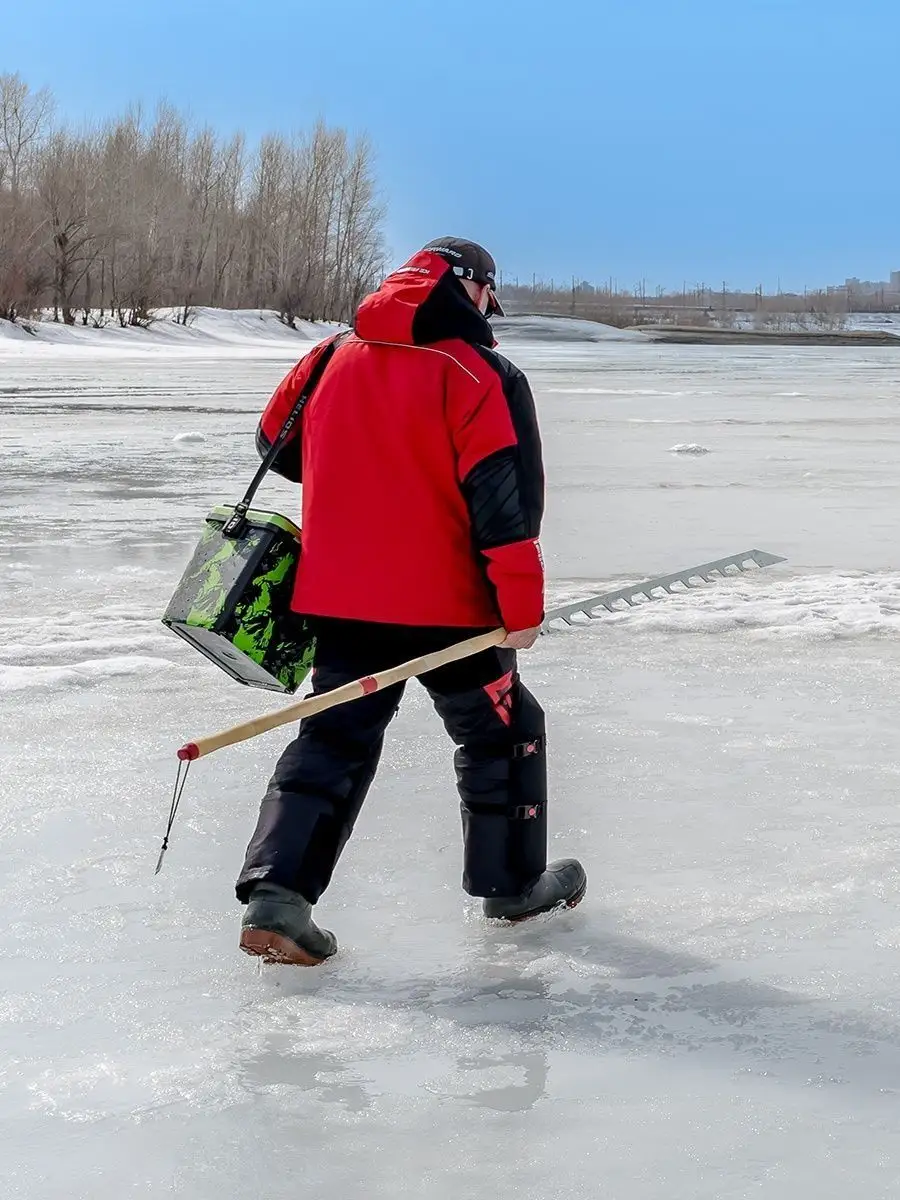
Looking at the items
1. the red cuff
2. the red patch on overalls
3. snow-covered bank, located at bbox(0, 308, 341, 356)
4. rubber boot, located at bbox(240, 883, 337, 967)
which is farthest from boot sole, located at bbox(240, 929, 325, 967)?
snow-covered bank, located at bbox(0, 308, 341, 356)

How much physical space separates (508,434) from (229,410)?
589 inches

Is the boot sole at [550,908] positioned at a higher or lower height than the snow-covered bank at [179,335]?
lower

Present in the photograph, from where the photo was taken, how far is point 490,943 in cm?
289

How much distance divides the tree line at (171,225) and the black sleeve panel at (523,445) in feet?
162

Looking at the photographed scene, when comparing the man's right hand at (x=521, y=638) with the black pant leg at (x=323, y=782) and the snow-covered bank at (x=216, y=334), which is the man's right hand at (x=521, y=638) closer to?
the black pant leg at (x=323, y=782)

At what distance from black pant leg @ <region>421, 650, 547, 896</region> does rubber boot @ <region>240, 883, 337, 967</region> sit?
370mm

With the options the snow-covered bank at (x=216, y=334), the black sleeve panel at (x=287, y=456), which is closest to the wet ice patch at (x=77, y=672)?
the black sleeve panel at (x=287, y=456)

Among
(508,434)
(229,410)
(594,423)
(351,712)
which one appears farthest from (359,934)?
(229,410)

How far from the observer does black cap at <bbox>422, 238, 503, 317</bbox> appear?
9.05 feet

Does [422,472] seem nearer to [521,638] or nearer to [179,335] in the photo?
[521,638]

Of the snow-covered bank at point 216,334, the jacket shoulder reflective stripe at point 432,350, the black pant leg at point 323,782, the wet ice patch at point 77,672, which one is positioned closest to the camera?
the jacket shoulder reflective stripe at point 432,350

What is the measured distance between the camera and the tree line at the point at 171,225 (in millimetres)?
56094

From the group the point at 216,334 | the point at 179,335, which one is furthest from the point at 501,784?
the point at 216,334

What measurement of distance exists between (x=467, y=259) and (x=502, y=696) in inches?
32.2
